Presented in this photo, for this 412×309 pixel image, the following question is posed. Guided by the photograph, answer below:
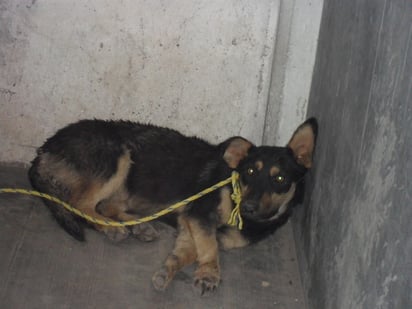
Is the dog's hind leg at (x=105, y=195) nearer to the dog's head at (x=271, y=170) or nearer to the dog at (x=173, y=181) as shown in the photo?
the dog at (x=173, y=181)

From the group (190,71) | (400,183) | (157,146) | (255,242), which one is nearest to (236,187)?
(255,242)

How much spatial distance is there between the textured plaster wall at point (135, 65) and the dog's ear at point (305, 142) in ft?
3.26

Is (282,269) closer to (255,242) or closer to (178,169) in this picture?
(255,242)

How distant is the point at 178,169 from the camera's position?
17.4 ft

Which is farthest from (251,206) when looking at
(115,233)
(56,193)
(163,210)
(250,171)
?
(56,193)

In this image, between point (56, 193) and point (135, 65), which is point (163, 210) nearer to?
point (56, 193)

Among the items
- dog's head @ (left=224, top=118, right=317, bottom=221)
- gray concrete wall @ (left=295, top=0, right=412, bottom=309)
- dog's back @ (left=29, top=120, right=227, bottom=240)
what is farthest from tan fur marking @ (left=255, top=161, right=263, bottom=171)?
Result: dog's back @ (left=29, top=120, right=227, bottom=240)

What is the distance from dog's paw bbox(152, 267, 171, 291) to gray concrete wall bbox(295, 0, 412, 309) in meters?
1.04

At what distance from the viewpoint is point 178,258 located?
15.7ft

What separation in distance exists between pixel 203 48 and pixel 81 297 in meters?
2.35

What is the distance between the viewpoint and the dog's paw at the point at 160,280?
14.8ft

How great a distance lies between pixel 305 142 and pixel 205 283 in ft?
4.21

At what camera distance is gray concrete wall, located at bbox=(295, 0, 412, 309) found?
8.54ft

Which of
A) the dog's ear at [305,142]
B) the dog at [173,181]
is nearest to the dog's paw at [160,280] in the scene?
the dog at [173,181]
